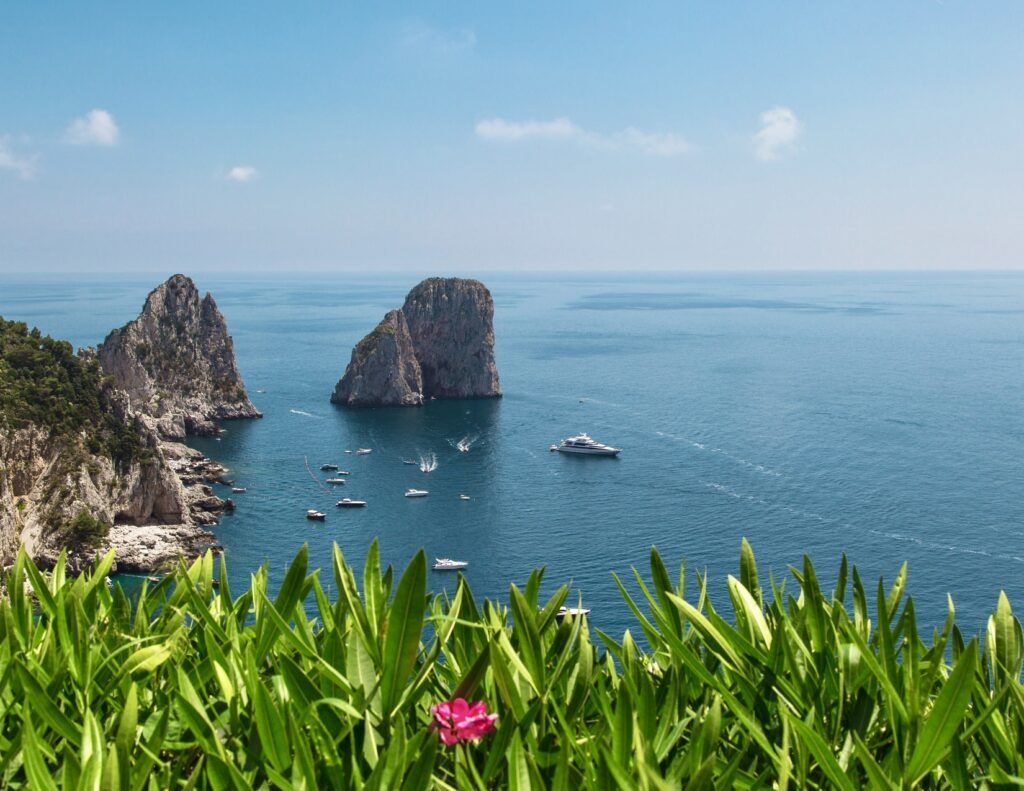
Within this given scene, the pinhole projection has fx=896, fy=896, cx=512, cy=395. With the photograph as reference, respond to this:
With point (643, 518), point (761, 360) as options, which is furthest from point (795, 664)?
point (761, 360)

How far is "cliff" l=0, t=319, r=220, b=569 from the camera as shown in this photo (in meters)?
47.9

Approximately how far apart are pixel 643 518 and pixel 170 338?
57468 millimetres

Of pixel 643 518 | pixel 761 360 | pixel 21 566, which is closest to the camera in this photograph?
pixel 21 566

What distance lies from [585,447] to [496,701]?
7177 centimetres

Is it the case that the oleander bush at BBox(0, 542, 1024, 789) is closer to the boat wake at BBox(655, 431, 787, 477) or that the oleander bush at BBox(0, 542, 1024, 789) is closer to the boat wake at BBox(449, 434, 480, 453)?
the boat wake at BBox(655, 431, 787, 477)

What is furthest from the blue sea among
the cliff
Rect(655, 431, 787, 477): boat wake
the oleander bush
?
the oleander bush

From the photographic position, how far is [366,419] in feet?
308

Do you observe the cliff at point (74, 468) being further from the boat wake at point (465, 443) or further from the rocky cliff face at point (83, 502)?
the boat wake at point (465, 443)

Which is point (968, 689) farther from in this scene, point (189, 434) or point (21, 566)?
point (189, 434)

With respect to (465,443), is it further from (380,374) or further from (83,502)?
(83,502)

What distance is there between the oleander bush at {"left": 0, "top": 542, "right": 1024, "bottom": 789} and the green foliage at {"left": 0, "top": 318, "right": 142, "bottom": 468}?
4832 cm

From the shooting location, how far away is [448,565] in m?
49.3

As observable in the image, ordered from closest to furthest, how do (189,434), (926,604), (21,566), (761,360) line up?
1. (21,566)
2. (926,604)
3. (189,434)
4. (761,360)

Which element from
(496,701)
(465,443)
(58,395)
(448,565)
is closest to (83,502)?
(58,395)
